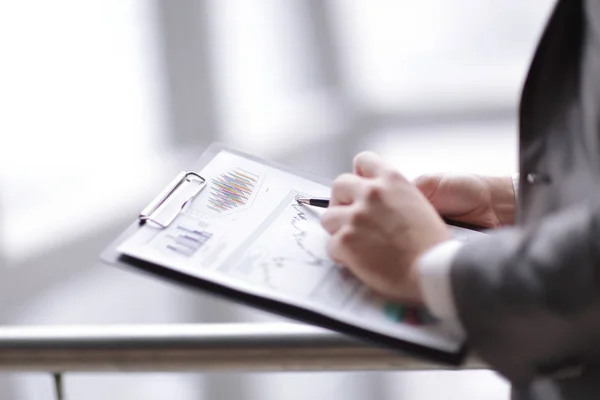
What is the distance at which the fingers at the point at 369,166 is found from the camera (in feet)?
2.08

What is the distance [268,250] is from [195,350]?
114mm

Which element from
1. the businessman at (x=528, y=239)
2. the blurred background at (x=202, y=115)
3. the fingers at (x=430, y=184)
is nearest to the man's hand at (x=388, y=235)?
the businessman at (x=528, y=239)

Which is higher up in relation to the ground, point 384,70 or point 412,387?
point 384,70

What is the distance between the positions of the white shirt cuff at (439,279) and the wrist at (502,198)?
180 millimetres

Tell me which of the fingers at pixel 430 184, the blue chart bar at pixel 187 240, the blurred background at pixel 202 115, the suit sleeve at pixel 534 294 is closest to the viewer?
the suit sleeve at pixel 534 294

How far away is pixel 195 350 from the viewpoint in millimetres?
533

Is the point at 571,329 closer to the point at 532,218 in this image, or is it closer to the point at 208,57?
the point at 532,218

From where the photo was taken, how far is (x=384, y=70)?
2084 mm

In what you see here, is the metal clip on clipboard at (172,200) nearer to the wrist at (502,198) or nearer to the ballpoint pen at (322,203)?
the ballpoint pen at (322,203)

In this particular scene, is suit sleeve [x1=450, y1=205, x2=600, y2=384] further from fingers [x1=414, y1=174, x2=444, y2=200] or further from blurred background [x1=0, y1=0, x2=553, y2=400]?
blurred background [x1=0, y1=0, x2=553, y2=400]

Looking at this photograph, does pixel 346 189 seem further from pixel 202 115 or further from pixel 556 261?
pixel 202 115

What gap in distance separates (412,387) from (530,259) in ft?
3.62

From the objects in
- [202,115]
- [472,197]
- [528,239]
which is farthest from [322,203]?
[202,115]

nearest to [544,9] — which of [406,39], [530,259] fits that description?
[406,39]
